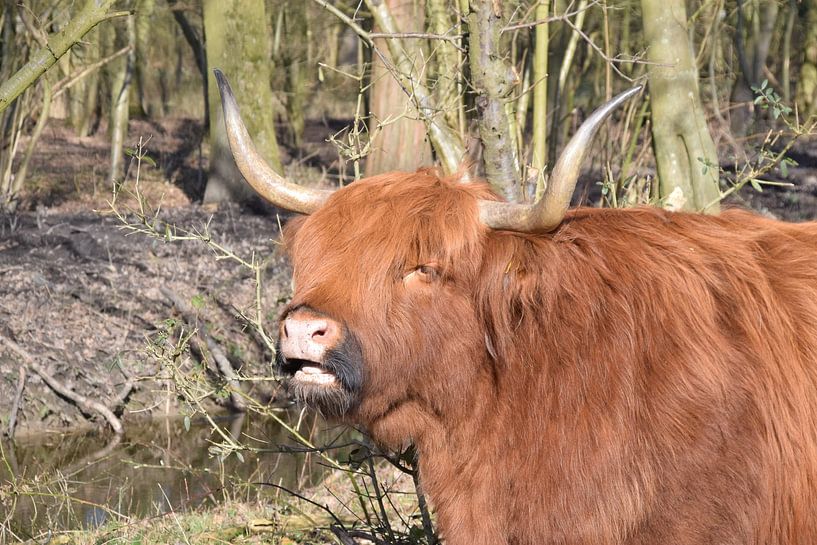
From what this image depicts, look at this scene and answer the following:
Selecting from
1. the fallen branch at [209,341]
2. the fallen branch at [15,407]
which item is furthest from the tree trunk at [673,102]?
the fallen branch at [15,407]

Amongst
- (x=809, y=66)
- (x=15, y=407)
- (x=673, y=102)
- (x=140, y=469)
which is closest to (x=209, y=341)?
(x=140, y=469)

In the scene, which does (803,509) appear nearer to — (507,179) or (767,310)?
(767,310)

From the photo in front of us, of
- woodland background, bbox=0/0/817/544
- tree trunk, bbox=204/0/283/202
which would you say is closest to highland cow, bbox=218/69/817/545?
woodland background, bbox=0/0/817/544

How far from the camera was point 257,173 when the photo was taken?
3945mm

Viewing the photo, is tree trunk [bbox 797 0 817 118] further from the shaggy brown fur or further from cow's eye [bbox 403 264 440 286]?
cow's eye [bbox 403 264 440 286]

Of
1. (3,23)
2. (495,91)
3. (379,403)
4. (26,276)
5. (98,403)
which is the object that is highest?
(3,23)

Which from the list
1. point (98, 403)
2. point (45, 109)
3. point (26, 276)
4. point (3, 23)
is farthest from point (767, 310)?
point (3, 23)

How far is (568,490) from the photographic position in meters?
3.38

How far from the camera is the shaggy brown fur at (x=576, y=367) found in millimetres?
3365

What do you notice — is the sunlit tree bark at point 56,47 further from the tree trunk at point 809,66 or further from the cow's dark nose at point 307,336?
the tree trunk at point 809,66

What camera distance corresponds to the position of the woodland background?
5.06m

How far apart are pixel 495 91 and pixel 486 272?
4.18 ft

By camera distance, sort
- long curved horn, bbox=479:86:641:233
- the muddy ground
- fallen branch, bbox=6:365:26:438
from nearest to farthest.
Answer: long curved horn, bbox=479:86:641:233, fallen branch, bbox=6:365:26:438, the muddy ground

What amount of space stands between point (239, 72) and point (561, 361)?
12196 mm
